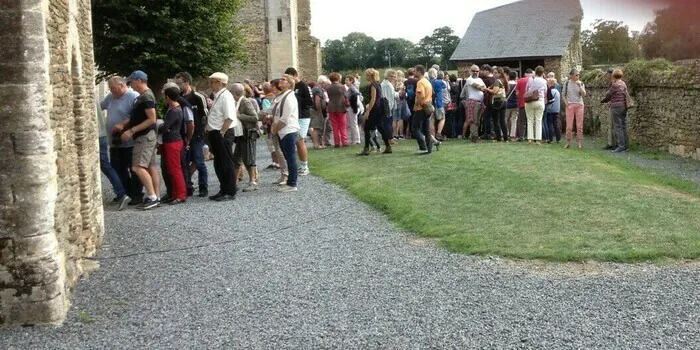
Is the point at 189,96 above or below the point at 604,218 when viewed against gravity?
above

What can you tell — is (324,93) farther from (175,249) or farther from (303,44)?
(303,44)

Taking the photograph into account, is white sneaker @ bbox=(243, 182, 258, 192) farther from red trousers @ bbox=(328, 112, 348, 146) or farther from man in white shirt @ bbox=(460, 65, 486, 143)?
man in white shirt @ bbox=(460, 65, 486, 143)

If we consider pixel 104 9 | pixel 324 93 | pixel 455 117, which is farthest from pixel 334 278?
pixel 104 9

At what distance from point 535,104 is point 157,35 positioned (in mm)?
15480

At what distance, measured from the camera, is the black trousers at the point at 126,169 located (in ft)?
36.3

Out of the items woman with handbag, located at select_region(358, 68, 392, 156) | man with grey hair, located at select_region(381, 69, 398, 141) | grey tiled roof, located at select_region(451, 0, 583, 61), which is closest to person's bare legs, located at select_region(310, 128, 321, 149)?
man with grey hair, located at select_region(381, 69, 398, 141)

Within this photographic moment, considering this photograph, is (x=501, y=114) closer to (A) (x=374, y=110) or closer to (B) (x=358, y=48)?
(A) (x=374, y=110)

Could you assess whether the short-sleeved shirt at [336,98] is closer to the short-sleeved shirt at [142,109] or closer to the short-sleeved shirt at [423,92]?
the short-sleeved shirt at [423,92]

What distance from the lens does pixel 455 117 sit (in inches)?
759

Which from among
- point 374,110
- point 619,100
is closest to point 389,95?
point 374,110

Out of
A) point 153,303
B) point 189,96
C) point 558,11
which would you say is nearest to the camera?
point 558,11

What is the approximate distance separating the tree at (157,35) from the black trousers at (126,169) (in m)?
15.1

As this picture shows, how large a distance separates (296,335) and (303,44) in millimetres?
45876

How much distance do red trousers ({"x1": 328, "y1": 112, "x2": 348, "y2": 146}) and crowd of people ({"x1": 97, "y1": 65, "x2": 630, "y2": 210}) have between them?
0.03m
